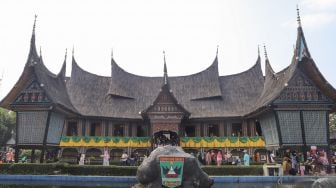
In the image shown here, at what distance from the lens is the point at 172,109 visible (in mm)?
32156

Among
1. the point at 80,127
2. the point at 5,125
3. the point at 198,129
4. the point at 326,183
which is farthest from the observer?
the point at 5,125

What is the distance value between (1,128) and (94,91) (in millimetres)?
29998

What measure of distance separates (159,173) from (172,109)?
2083cm

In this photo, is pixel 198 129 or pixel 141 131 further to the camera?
pixel 141 131

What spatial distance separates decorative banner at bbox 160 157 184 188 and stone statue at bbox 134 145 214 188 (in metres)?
0.16

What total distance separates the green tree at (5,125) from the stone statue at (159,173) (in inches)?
2199

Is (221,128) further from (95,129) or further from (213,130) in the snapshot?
(95,129)

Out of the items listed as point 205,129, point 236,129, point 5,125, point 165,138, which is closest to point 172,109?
point 165,138

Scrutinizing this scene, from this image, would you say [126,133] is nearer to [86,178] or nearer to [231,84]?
[231,84]

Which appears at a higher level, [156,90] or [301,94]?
[156,90]

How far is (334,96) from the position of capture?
24.5 m

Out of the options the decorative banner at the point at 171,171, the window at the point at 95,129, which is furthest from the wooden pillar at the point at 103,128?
the decorative banner at the point at 171,171

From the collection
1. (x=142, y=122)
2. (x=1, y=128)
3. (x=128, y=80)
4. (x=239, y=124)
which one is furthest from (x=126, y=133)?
(x=1, y=128)

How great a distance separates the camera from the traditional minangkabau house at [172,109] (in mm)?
24062
